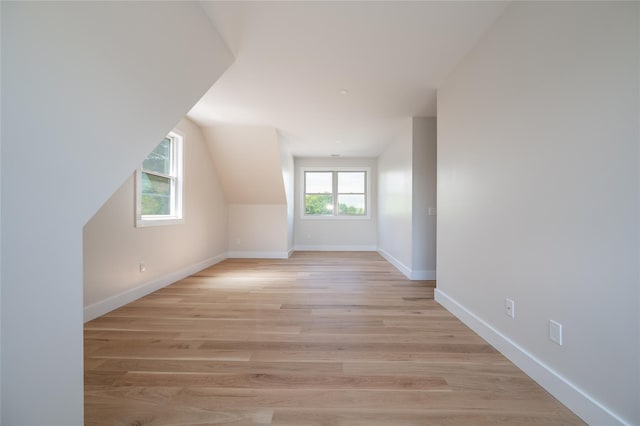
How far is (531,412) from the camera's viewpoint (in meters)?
1.38

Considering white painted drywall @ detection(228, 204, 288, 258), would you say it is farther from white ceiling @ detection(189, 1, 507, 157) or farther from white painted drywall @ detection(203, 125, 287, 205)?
white ceiling @ detection(189, 1, 507, 157)

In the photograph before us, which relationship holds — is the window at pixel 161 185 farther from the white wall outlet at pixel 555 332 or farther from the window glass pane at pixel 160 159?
the white wall outlet at pixel 555 332

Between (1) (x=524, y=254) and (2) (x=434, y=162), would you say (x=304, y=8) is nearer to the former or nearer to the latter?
(1) (x=524, y=254)

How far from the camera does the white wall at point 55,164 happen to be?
870 mm

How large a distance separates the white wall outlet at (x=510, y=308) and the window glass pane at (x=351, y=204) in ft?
18.2

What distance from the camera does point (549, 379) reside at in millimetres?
1518

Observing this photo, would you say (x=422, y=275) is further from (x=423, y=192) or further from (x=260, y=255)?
(x=260, y=255)

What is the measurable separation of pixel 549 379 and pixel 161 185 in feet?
14.0

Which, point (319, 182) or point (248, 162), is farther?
point (319, 182)

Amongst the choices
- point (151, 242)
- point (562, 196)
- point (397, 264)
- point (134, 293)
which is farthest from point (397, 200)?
point (134, 293)

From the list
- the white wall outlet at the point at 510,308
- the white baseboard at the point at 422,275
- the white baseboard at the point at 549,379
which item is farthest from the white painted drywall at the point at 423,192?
the white wall outlet at the point at 510,308

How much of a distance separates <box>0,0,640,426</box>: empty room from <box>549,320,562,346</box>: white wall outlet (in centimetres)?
3

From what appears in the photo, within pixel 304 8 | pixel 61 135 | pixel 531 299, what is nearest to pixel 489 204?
pixel 531 299

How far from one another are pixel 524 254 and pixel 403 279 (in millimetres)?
2570
